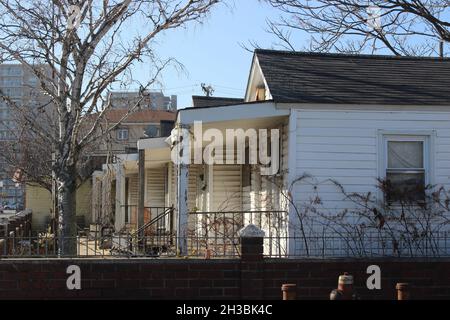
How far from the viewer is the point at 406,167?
1079 cm

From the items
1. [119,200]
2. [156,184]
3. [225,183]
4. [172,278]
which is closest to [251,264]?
[172,278]

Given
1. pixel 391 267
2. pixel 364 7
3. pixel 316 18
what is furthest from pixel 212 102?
pixel 391 267

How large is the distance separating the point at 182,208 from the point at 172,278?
2.09 metres

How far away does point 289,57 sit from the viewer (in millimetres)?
12250

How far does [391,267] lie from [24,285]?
16.0 feet

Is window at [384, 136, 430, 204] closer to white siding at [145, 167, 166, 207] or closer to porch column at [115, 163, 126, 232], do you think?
porch column at [115, 163, 126, 232]

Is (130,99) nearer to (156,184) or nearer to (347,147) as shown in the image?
(347,147)

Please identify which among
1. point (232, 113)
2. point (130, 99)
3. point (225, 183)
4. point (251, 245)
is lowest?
point (251, 245)

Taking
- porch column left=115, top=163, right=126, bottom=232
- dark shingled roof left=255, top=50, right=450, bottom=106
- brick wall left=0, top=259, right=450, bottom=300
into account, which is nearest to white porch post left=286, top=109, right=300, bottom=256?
dark shingled roof left=255, top=50, right=450, bottom=106

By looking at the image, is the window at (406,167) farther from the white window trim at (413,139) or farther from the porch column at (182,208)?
the porch column at (182,208)

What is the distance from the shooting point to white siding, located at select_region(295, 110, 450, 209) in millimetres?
10484

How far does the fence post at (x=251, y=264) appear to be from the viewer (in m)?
8.27
